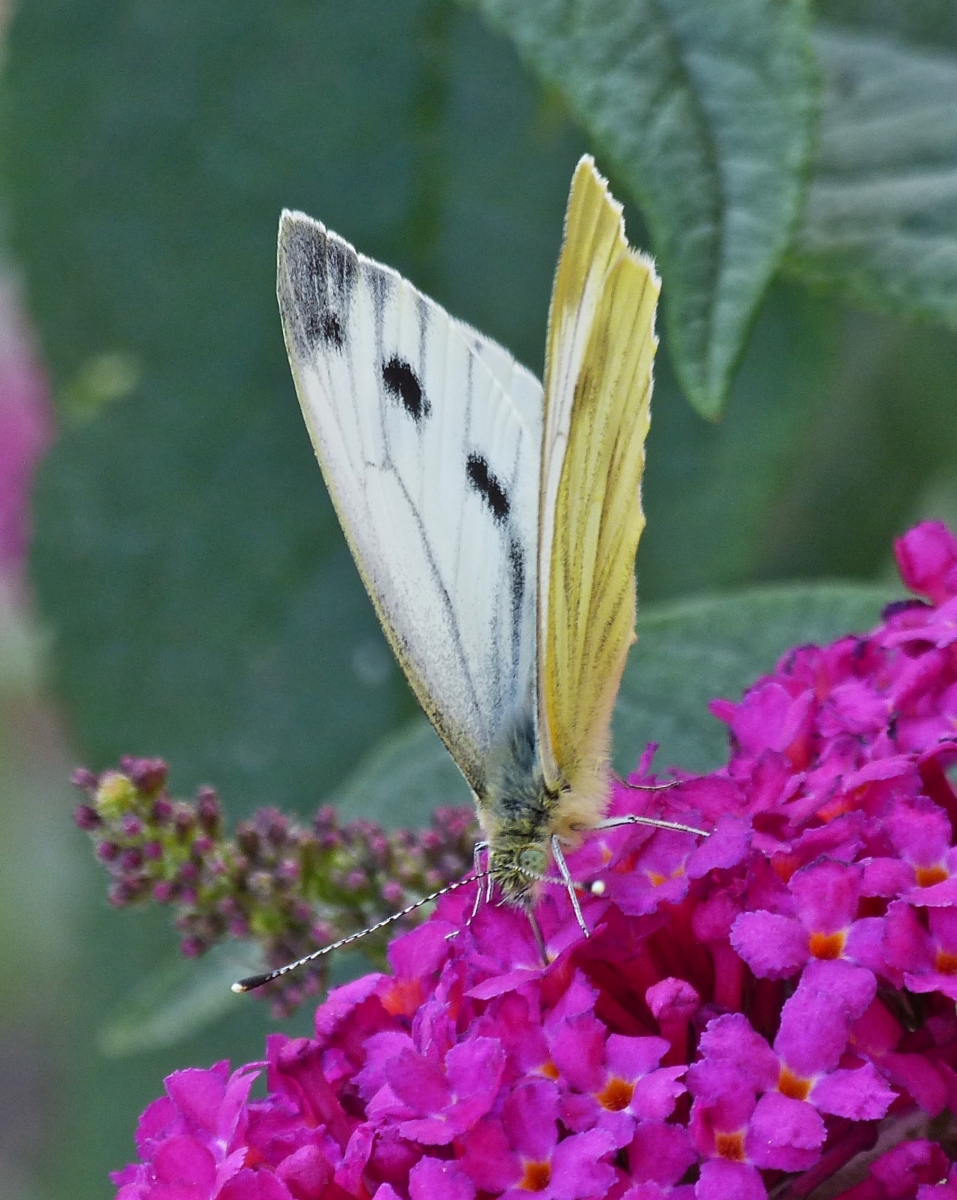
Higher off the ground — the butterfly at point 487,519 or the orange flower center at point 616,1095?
the butterfly at point 487,519

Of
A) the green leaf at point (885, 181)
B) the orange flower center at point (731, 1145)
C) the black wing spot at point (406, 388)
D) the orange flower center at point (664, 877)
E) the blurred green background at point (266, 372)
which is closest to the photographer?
the orange flower center at point (731, 1145)

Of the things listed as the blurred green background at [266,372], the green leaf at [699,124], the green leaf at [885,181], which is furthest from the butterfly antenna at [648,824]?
the blurred green background at [266,372]

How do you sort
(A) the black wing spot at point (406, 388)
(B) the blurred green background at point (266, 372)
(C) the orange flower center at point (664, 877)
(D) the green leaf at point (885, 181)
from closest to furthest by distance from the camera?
(C) the orange flower center at point (664, 877) < (A) the black wing spot at point (406, 388) < (D) the green leaf at point (885, 181) < (B) the blurred green background at point (266, 372)

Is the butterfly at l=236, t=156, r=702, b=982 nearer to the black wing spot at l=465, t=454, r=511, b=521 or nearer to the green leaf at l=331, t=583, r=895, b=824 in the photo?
the black wing spot at l=465, t=454, r=511, b=521

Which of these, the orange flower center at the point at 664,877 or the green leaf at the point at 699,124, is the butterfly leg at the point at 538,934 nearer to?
the orange flower center at the point at 664,877

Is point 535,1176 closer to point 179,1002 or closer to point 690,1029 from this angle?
point 690,1029

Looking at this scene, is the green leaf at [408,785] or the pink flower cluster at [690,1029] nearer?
the pink flower cluster at [690,1029]

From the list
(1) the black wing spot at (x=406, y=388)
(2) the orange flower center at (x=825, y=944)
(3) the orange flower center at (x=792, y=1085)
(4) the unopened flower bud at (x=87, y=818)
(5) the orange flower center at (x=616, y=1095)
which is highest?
(1) the black wing spot at (x=406, y=388)

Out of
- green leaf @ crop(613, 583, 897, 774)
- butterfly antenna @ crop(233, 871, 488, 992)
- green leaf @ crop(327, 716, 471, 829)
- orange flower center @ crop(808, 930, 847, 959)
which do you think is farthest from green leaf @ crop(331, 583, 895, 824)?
orange flower center @ crop(808, 930, 847, 959)
